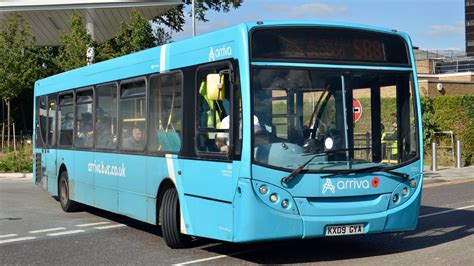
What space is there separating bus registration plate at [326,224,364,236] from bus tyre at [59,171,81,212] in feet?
23.4

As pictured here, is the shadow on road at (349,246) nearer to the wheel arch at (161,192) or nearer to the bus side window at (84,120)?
the wheel arch at (161,192)

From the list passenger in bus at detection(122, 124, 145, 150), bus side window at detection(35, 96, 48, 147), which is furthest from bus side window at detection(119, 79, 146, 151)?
bus side window at detection(35, 96, 48, 147)

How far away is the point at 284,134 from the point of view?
23.5ft

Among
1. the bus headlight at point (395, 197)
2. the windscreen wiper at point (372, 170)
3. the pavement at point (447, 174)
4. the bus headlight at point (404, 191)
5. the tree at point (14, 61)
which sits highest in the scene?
the tree at point (14, 61)

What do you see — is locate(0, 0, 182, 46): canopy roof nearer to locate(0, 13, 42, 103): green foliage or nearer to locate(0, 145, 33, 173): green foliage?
locate(0, 13, 42, 103): green foliage

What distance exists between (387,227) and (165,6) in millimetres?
23091

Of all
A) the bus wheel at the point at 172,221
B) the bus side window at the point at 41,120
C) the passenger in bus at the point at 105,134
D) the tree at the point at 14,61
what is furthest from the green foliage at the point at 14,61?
the bus wheel at the point at 172,221

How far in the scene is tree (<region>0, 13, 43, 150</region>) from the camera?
27609 mm

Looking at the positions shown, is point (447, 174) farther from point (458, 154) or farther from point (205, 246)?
point (205, 246)

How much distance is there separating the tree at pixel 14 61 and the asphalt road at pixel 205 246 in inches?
657

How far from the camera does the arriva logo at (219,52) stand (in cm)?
728

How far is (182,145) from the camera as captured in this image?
814 cm

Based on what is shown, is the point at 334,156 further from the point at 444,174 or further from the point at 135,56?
the point at 444,174

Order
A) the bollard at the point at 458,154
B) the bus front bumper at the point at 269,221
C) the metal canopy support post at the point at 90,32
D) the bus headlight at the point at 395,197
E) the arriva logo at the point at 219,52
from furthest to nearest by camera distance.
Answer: the metal canopy support post at the point at 90,32 < the bollard at the point at 458,154 < the bus headlight at the point at 395,197 < the arriva logo at the point at 219,52 < the bus front bumper at the point at 269,221
